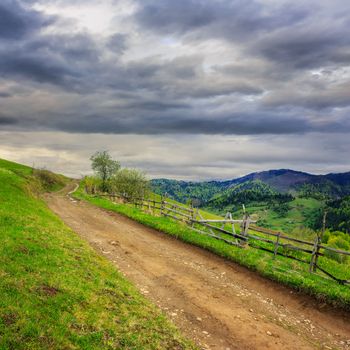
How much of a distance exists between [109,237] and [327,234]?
126m

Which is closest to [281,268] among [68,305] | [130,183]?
[68,305]

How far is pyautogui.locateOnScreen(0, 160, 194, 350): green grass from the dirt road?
1.36 metres

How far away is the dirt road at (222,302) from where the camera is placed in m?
11.3

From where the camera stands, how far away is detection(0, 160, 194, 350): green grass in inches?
334

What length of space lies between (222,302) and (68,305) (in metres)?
6.85

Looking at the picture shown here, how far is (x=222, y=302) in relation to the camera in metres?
13.9

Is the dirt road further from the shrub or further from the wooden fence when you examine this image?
the shrub

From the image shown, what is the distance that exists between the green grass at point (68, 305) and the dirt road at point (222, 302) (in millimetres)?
1357

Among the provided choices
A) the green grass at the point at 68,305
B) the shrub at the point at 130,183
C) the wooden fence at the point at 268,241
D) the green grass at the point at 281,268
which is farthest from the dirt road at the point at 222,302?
the shrub at the point at 130,183

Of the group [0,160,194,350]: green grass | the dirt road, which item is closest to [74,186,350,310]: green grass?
the dirt road

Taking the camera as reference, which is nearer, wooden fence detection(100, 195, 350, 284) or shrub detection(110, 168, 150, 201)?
wooden fence detection(100, 195, 350, 284)

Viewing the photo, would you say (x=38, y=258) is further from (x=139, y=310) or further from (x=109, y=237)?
(x=109, y=237)

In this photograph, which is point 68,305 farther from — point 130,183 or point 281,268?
point 130,183

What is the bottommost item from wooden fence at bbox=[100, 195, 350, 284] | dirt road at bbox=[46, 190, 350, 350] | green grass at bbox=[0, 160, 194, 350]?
dirt road at bbox=[46, 190, 350, 350]
